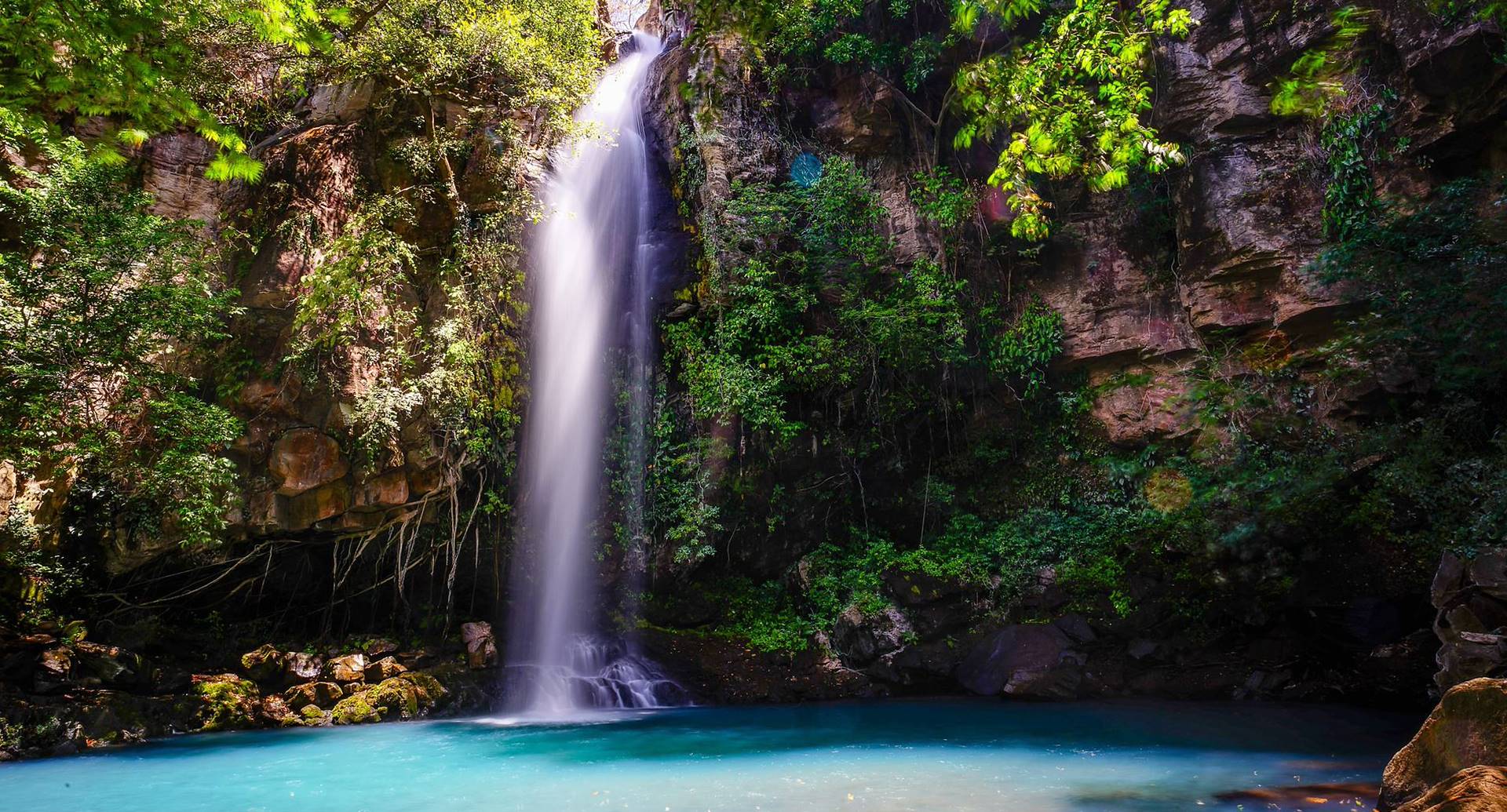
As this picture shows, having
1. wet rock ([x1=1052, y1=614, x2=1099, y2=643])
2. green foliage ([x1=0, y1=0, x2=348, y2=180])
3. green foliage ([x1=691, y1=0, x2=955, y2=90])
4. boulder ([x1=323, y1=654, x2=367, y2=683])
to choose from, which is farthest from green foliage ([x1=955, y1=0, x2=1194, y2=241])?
green foliage ([x1=691, y1=0, x2=955, y2=90])

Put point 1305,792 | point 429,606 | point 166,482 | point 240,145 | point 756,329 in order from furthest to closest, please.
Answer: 1. point 756,329
2. point 429,606
3. point 166,482
4. point 1305,792
5. point 240,145

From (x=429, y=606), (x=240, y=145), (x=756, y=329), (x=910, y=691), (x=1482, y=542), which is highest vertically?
(x=756, y=329)

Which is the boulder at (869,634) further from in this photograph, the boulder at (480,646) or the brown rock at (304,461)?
the brown rock at (304,461)

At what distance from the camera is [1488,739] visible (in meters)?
3.46

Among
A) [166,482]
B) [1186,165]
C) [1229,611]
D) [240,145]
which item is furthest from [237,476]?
[1186,165]

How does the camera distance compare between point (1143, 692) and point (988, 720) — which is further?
point (1143, 692)

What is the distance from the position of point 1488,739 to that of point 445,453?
10532 mm

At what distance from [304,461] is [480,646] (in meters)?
3.51

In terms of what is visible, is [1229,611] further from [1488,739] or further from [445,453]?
[445,453]

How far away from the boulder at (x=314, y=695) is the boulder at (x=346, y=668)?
0.75 feet

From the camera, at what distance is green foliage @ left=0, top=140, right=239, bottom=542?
741 centimetres

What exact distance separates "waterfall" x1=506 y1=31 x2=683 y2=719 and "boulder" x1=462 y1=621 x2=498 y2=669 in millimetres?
361

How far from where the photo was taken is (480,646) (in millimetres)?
10922

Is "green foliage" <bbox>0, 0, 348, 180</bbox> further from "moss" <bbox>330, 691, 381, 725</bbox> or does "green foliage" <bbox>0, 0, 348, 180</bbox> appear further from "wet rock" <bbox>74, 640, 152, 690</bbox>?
"moss" <bbox>330, 691, 381, 725</bbox>
